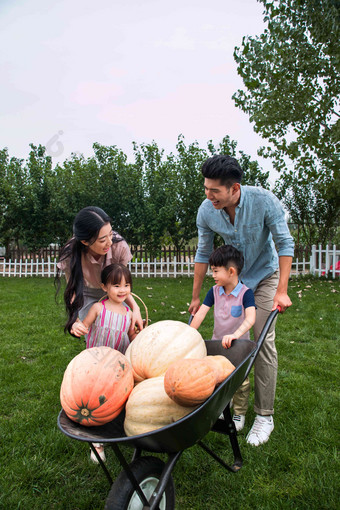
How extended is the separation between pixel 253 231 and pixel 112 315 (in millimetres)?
1105

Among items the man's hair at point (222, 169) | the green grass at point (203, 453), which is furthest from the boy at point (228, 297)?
the green grass at point (203, 453)

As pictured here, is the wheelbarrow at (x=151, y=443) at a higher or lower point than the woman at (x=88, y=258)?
lower

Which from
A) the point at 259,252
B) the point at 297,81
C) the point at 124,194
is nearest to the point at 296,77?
the point at 297,81

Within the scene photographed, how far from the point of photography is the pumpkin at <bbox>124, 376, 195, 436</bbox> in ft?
4.83

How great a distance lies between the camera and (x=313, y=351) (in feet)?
14.5

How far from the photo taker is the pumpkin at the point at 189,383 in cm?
139

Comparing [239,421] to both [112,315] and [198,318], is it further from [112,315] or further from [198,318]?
[112,315]

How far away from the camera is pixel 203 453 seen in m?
2.43

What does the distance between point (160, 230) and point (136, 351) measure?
12412mm

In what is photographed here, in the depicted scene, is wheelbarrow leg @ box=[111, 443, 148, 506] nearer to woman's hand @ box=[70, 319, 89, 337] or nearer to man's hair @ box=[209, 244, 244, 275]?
woman's hand @ box=[70, 319, 89, 337]

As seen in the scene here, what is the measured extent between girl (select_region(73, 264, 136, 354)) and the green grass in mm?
732

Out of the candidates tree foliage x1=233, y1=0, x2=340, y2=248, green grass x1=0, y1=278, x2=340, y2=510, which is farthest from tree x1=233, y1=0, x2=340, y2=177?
green grass x1=0, y1=278, x2=340, y2=510

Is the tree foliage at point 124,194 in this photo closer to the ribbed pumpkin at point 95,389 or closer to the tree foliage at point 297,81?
the tree foliage at point 297,81

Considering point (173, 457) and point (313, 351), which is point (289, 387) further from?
point (173, 457)
